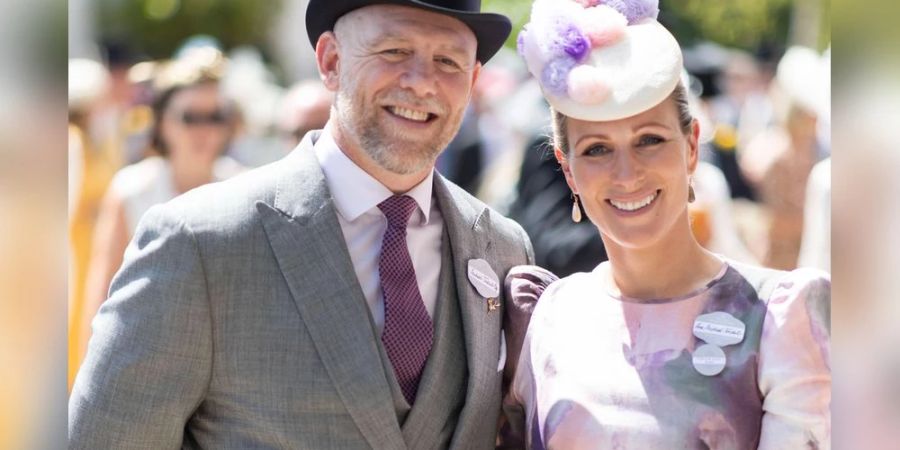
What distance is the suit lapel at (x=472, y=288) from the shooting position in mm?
2770

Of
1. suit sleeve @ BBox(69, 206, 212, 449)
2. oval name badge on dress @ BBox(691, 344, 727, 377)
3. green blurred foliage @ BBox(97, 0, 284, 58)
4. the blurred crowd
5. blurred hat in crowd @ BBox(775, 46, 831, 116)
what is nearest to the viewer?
oval name badge on dress @ BBox(691, 344, 727, 377)

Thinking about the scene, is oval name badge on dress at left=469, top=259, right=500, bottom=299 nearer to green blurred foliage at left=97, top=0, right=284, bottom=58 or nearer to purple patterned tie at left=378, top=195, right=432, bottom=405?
purple patterned tie at left=378, top=195, right=432, bottom=405

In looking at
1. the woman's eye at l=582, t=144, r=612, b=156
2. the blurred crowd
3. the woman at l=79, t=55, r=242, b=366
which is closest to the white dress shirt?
the woman's eye at l=582, t=144, r=612, b=156

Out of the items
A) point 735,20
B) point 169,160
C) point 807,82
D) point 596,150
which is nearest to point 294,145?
point 169,160

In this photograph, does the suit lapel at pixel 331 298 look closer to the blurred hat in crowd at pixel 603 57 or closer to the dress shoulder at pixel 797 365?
the blurred hat in crowd at pixel 603 57

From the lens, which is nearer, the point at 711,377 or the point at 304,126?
the point at 711,377

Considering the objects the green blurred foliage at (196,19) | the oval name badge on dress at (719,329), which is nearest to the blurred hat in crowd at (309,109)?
the oval name badge on dress at (719,329)

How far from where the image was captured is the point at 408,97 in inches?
111

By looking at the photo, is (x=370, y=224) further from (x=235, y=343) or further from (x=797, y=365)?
(x=797, y=365)

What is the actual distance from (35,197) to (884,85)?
843 mm

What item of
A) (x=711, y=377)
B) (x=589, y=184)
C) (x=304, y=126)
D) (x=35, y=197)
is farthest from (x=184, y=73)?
(x=35, y=197)

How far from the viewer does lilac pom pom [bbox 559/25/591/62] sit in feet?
8.50

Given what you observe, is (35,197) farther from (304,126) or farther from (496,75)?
(496,75)

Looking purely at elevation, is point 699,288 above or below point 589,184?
below
